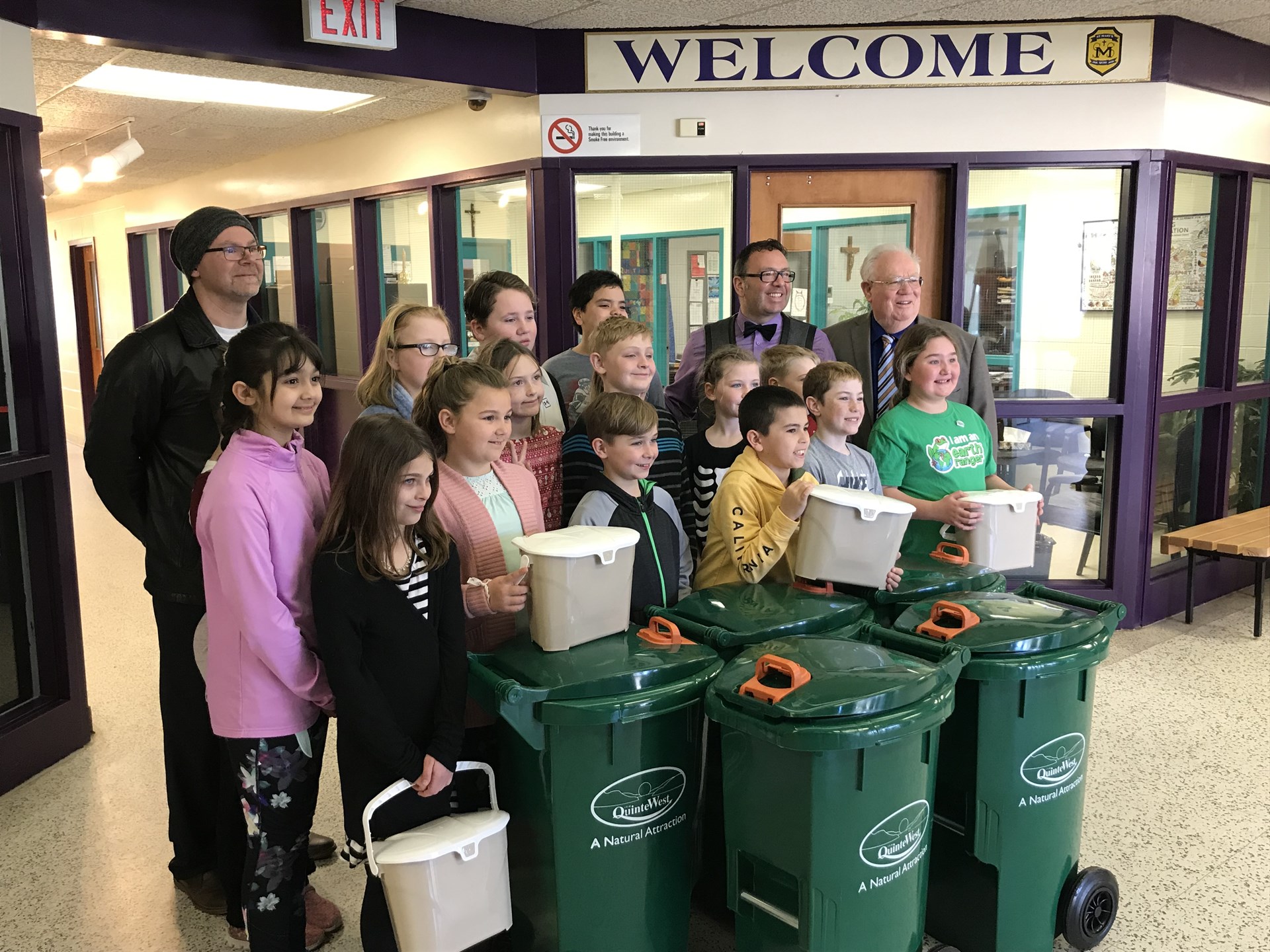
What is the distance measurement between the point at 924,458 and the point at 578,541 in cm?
143

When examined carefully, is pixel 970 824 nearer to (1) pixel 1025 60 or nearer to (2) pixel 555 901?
(2) pixel 555 901

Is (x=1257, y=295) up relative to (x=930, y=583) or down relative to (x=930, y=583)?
up

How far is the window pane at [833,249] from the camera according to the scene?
4781 millimetres

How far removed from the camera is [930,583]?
2592mm

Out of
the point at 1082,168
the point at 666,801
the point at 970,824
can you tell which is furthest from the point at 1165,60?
the point at 666,801

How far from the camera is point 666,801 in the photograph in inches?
83.9

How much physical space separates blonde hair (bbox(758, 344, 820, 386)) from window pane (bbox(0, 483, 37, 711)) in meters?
2.60

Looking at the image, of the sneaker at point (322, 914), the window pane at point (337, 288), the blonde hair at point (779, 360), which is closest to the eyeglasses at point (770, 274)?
the blonde hair at point (779, 360)

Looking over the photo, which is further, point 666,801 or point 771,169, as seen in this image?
point 771,169

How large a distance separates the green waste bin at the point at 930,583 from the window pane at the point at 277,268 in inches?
229

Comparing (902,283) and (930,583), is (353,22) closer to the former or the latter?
(902,283)

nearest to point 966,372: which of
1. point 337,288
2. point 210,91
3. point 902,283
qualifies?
point 902,283

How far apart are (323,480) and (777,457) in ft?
3.69

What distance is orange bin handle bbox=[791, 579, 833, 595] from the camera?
248 centimetres
